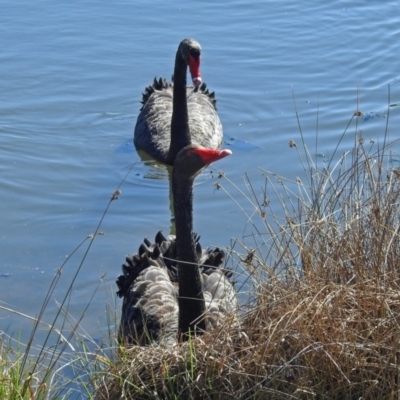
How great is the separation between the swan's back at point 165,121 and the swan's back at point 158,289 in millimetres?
2740

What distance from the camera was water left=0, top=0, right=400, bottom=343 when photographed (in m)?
6.71

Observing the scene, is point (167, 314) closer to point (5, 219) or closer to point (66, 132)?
point (5, 219)

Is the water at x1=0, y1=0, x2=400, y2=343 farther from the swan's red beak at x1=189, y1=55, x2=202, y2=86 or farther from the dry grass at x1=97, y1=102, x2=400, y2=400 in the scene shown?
the dry grass at x1=97, y1=102, x2=400, y2=400

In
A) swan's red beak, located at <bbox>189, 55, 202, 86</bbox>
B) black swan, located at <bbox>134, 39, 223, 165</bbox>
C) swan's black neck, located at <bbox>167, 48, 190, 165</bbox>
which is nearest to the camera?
swan's red beak, located at <bbox>189, 55, 202, 86</bbox>

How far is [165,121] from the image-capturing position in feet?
30.1

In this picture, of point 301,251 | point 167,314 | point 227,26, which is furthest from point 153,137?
point 301,251

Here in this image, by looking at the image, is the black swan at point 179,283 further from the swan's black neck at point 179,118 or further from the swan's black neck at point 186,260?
the swan's black neck at point 179,118

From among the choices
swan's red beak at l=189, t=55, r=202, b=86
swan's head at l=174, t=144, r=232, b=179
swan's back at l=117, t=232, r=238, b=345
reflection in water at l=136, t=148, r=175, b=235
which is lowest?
swan's back at l=117, t=232, r=238, b=345

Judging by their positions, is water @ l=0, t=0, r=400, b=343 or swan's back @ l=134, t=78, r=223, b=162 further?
swan's back @ l=134, t=78, r=223, b=162

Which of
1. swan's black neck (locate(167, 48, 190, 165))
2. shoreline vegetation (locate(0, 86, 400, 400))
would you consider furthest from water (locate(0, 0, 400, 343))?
shoreline vegetation (locate(0, 86, 400, 400))

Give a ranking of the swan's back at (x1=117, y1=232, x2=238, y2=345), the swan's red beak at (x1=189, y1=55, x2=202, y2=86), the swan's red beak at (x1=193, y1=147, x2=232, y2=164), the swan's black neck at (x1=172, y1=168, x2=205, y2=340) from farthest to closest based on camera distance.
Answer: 1. the swan's red beak at (x1=189, y1=55, x2=202, y2=86)
2. the swan's back at (x1=117, y1=232, x2=238, y2=345)
3. the swan's black neck at (x1=172, y1=168, x2=205, y2=340)
4. the swan's red beak at (x1=193, y1=147, x2=232, y2=164)

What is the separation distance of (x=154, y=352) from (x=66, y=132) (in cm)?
524

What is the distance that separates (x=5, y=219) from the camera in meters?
7.08

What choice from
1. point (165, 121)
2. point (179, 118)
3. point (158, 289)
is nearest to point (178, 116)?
point (179, 118)
